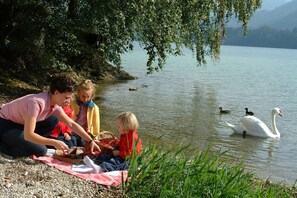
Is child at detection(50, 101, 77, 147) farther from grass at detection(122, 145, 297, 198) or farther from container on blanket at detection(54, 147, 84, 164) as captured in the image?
grass at detection(122, 145, 297, 198)

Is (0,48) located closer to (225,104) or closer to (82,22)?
(82,22)

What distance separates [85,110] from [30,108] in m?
1.92

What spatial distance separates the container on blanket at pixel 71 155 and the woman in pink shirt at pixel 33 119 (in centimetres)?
20

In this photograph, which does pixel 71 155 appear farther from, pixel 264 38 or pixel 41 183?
pixel 264 38

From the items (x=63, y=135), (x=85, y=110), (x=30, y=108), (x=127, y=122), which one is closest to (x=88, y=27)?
(x=85, y=110)

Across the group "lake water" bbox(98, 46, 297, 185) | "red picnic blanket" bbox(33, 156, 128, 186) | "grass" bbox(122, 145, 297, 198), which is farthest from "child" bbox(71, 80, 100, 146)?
"grass" bbox(122, 145, 297, 198)

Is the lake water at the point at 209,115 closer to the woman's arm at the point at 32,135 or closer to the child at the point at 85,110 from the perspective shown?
the child at the point at 85,110

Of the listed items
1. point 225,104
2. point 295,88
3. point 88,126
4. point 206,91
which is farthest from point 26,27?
point 295,88

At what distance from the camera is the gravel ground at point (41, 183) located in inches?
174

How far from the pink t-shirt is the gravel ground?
1.70ft

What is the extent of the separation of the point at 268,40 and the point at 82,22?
602 feet

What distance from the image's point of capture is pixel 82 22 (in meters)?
12.9

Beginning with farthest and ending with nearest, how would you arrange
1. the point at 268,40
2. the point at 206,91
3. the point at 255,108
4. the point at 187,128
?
the point at 268,40, the point at 206,91, the point at 255,108, the point at 187,128

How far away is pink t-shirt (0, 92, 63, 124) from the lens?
499 cm
